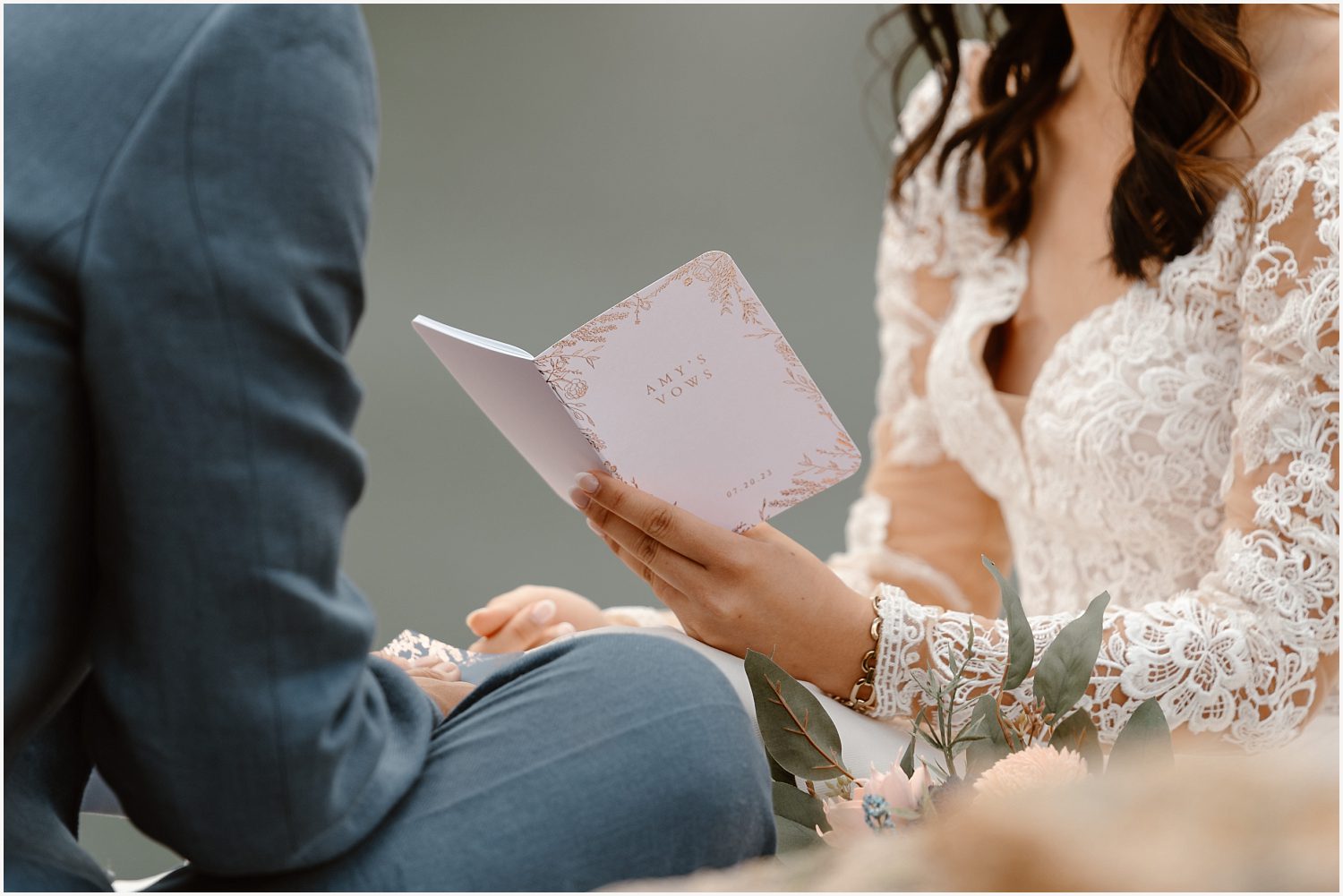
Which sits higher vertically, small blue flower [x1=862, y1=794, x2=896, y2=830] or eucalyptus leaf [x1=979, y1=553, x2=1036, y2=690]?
eucalyptus leaf [x1=979, y1=553, x2=1036, y2=690]

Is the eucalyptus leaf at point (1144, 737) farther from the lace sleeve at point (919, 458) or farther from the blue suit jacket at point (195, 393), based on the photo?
the lace sleeve at point (919, 458)

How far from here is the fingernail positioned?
1.12m

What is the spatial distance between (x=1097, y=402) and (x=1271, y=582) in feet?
0.90

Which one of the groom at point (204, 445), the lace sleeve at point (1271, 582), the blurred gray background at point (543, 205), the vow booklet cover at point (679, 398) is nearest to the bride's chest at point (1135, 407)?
the lace sleeve at point (1271, 582)

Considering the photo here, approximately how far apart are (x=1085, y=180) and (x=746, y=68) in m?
1.48

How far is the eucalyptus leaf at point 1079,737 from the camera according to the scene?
73cm

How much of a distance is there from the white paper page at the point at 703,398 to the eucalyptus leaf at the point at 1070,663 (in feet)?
0.66

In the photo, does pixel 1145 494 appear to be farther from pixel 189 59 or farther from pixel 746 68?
pixel 746 68

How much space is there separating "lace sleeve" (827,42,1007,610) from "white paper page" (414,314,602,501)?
755 millimetres

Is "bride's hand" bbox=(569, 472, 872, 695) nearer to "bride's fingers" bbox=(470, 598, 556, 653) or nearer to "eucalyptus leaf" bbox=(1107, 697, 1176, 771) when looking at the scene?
"bride's fingers" bbox=(470, 598, 556, 653)

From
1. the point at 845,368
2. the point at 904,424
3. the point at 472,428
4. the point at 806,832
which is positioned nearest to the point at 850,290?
the point at 845,368

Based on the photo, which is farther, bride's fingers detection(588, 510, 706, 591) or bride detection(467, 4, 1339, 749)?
bride detection(467, 4, 1339, 749)

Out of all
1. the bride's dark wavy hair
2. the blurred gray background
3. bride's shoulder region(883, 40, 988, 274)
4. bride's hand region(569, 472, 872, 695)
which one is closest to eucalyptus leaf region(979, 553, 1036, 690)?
bride's hand region(569, 472, 872, 695)

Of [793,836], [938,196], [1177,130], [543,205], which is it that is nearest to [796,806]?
[793,836]
